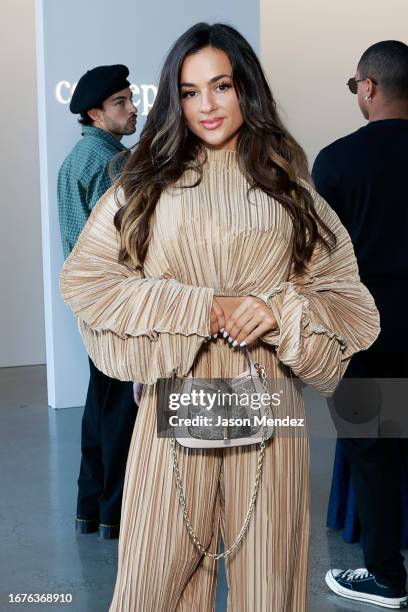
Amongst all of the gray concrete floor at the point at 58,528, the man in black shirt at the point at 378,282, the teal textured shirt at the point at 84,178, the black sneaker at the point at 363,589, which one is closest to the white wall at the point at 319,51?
the gray concrete floor at the point at 58,528

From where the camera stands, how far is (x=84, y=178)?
3459mm

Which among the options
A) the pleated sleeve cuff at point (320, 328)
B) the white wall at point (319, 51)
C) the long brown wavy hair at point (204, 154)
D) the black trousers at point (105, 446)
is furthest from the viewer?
the white wall at point (319, 51)

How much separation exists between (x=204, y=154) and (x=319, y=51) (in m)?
5.97

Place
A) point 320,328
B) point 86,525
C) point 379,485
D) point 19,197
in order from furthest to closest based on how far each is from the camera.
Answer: point 19,197 → point 86,525 → point 379,485 → point 320,328

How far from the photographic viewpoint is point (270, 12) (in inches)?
290

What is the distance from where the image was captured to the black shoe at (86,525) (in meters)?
3.53

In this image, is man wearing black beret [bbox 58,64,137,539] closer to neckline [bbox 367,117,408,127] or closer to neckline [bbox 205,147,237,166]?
neckline [bbox 367,117,408,127]

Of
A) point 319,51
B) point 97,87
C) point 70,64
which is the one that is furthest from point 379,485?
point 319,51

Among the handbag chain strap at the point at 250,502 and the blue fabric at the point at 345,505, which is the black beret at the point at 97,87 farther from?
the handbag chain strap at the point at 250,502

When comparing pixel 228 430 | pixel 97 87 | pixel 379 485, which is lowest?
pixel 379 485

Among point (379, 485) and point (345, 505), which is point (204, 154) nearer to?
point (379, 485)

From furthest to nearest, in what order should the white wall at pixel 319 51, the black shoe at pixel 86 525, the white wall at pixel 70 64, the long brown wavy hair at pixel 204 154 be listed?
the white wall at pixel 319 51 → the white wall at pixel 70 64 → the black shoe at pixel 86 525 → the long brown wavy hair at pixel 204 154

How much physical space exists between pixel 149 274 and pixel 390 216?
1.32 m

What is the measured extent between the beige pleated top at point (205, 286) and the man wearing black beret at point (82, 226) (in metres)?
1.58
